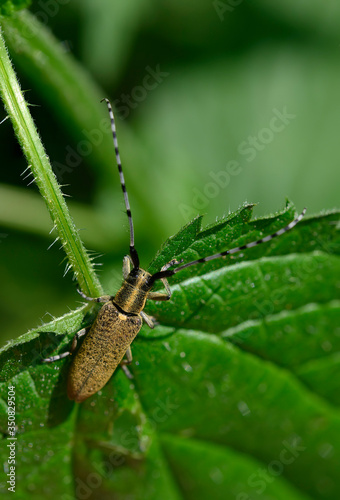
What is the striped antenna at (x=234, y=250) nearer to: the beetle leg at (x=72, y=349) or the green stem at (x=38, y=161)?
the green stem at (x=38, y=161)

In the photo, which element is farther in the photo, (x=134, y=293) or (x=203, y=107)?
(x=203, y=107)

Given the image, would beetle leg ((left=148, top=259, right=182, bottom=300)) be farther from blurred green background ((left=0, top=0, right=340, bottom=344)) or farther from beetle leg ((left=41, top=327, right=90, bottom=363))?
blurred green background ((left=0, top=0, right=340, bottom=344))

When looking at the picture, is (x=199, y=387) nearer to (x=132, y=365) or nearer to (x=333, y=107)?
(x=132, y=365)

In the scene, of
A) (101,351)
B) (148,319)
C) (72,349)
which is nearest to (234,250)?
(148,319)

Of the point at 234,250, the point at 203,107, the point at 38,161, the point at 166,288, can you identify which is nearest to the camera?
the point at 38,161

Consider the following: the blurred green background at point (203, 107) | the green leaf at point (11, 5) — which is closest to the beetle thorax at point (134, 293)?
the blurred green background at point (203, 107)

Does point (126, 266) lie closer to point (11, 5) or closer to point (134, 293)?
point (134, 293)

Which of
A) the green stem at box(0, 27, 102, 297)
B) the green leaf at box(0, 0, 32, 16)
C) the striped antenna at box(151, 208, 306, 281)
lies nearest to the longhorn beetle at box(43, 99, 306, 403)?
the striped antenna at box(151, 208, 306, 281)
